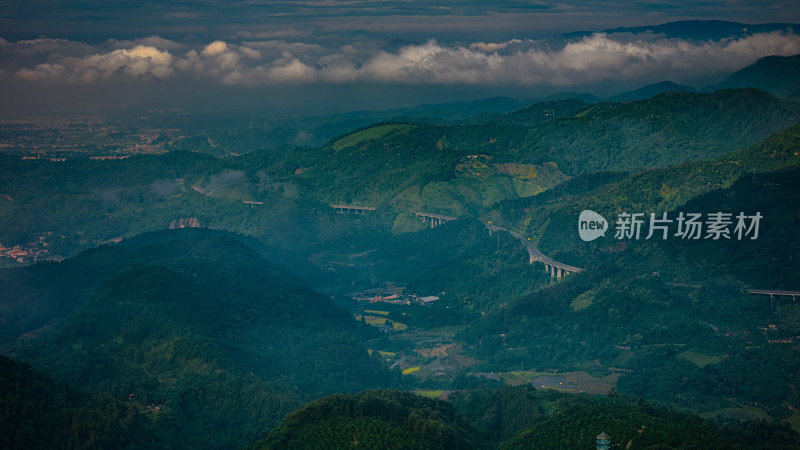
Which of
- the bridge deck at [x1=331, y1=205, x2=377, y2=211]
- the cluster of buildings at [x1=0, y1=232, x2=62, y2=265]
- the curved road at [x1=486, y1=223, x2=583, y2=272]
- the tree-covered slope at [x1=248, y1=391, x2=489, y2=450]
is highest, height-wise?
the tree-covered slope at [x1=248, y1=391, x2=489, y2=450]

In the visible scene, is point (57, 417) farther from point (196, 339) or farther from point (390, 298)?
point (390, 298)

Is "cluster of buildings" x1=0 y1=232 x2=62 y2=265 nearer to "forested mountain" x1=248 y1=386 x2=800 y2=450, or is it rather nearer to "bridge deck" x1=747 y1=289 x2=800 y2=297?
"forested mountain" x1=248 y1=386 x2=800 y2=450

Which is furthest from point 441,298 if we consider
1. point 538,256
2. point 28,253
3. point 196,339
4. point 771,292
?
point 28,253

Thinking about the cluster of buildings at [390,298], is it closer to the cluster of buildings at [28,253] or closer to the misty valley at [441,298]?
the misty valley at [441,298]

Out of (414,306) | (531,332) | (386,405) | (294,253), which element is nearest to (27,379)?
(386,405)

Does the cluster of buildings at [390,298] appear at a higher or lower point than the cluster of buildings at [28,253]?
higher

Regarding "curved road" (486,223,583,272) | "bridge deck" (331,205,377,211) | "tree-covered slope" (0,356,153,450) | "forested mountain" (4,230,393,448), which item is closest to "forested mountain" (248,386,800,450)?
"tree-covered slope" (0,356,153,450)

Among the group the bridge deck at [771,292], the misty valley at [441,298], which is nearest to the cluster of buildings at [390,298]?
the misty valley at [441,298]
